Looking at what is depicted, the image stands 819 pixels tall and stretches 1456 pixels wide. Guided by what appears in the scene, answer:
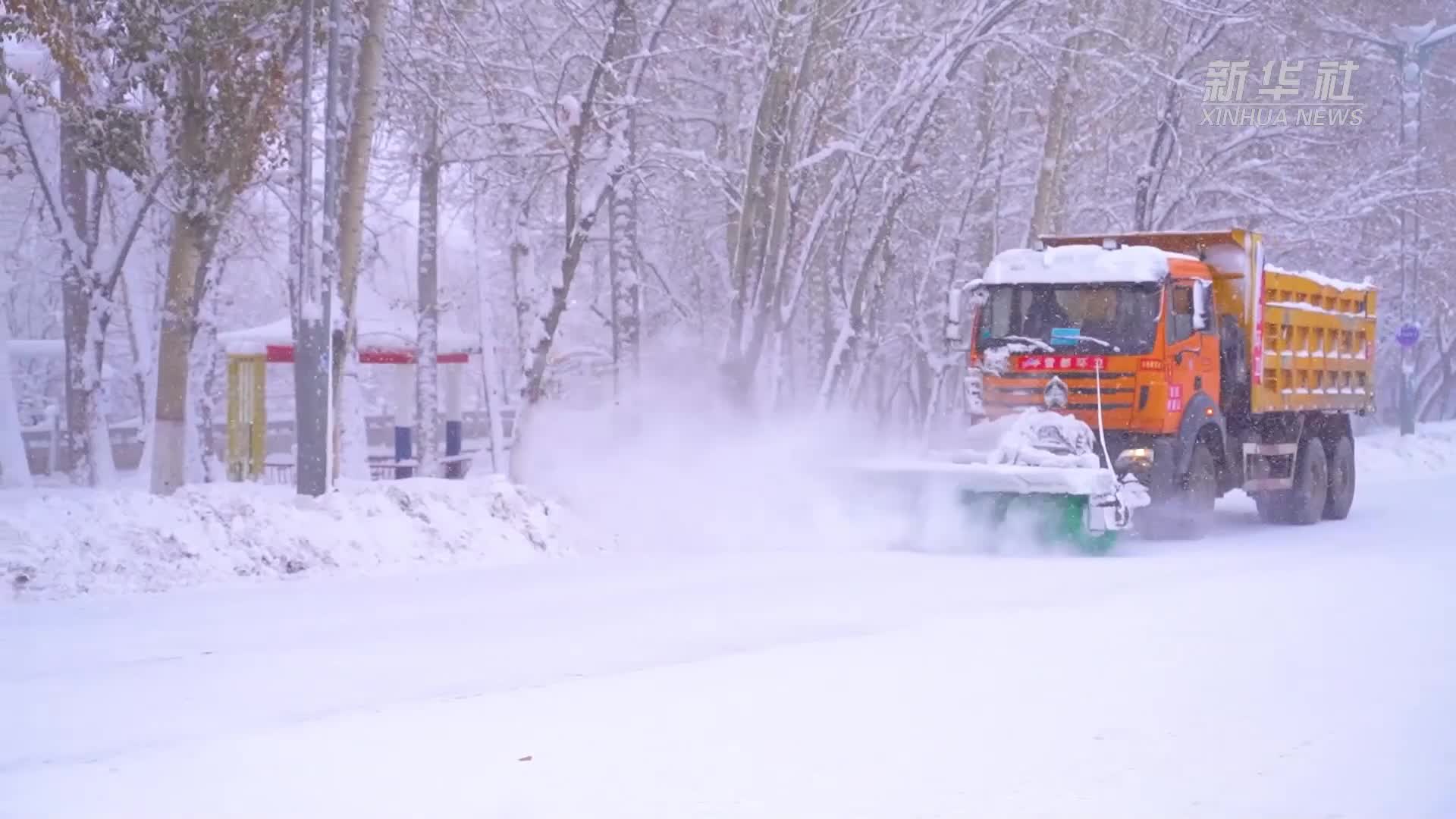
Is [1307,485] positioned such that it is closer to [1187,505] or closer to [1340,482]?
[1340,482]

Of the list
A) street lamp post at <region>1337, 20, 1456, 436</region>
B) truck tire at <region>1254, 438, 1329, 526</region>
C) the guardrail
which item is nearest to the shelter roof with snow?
the guardrail

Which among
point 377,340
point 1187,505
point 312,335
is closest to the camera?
point 312,335

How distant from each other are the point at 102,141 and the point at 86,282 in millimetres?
5181

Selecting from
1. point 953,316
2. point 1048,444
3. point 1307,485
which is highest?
point 953,316

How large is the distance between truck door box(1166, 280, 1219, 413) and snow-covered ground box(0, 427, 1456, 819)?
297cm

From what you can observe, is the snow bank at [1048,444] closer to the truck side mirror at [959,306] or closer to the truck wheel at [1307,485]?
the truck side mirror at [959,306]

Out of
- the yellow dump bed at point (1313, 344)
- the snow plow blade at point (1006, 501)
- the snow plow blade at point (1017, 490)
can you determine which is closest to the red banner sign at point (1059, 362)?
the snow plow blade at point (1017, 490)

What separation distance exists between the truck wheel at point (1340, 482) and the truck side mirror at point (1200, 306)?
5.34m

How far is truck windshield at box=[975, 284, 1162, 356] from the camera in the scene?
15516 millimetres

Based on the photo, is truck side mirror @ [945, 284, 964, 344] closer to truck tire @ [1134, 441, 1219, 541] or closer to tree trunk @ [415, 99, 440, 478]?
truck tire @ [1134, 441, 1219, 541]

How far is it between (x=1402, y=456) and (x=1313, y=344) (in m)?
12.7

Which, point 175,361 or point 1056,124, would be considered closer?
point 175,361

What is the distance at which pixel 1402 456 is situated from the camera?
30.2 meters

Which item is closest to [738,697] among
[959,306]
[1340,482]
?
[959,306]
